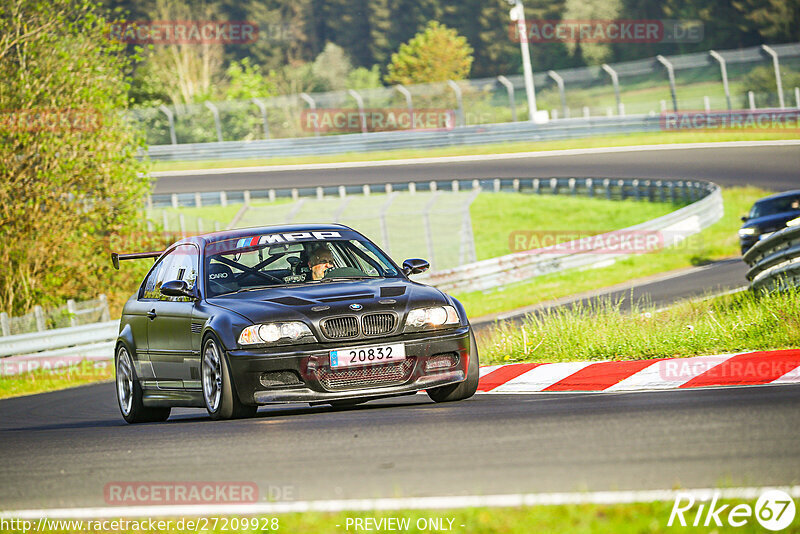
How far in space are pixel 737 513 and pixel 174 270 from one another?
22.1 feet

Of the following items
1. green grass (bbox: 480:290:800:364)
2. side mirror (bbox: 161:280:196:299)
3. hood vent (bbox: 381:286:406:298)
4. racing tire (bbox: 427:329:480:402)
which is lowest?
green grass (bbox: 480:290:800:364)

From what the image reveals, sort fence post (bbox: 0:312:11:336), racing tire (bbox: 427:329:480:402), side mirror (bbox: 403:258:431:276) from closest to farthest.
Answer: racing tire (bbox: 427:329:480:402)
side mirror (bbox: 403:258:431:276)
fence post (bbox: 0:312:11:336)

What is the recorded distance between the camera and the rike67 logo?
4078 millimetres

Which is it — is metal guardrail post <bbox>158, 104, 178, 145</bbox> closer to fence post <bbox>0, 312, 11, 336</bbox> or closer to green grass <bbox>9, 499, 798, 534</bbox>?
fence post <bbox>0, 312, 11, 336</bbox>

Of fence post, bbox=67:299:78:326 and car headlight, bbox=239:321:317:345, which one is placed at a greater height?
car headlight, bbox=239:321:317:345

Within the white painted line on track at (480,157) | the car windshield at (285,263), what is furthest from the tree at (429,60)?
the car windshield at (285,263)

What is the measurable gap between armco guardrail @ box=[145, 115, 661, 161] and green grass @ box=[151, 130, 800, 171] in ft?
0.78

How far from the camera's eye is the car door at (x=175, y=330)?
352 inches

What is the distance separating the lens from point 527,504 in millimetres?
4551

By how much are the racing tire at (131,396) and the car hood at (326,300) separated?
1627mm

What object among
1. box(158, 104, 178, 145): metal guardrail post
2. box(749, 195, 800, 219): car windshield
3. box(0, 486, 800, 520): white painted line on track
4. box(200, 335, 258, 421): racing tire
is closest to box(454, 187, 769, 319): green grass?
box(749, 195, 800, 219): car windshield

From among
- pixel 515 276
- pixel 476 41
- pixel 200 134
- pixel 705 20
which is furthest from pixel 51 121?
pixel 476 41

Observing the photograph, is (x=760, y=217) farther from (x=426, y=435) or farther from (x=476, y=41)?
(x=476, y=41)

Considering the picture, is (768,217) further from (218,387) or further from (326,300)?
(218,387)
